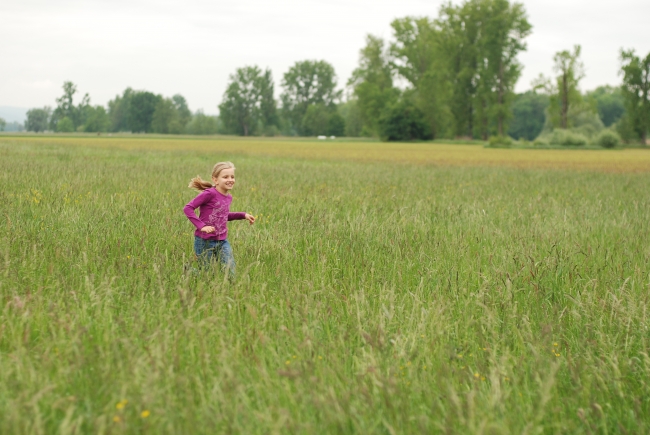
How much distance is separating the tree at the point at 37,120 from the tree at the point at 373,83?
120867 mm

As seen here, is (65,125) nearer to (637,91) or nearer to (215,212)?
(637,91)

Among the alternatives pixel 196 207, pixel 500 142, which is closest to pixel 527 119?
pixel 500 142

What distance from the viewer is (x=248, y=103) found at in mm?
120812

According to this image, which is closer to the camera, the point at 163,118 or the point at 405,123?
the point at 405,123

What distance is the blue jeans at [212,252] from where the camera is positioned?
4.66m

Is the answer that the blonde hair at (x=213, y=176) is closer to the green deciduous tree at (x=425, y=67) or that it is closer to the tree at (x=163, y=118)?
the green deciduous tree at (x=425, y=67)

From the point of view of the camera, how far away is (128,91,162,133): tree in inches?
5285

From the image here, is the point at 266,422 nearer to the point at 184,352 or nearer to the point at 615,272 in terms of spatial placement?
the point at 184,352

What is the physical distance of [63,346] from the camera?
2.81 metres

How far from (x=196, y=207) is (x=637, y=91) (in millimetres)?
75321

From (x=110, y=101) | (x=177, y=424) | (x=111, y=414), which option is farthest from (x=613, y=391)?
(x=110, y=101)

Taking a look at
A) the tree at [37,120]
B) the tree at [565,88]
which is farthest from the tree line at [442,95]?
the tree at [37,120]

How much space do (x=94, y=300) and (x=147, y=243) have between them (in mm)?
2091

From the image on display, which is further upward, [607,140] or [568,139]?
[568,139]
